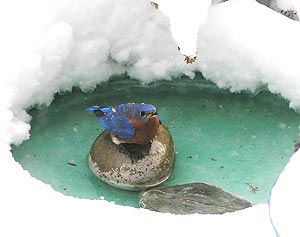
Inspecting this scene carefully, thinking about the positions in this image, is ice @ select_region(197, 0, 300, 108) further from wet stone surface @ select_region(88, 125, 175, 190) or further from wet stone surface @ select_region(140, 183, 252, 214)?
wet stone surface @ select_region(140, 183, 252, 214)

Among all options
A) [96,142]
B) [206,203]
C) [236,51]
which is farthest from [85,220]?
[236,51]

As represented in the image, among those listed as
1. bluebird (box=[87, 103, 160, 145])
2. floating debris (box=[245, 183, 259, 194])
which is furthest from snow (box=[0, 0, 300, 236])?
floating debris (box=[245, 183, 259, 194])

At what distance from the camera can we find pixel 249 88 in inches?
143

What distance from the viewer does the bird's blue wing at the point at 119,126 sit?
3.11m

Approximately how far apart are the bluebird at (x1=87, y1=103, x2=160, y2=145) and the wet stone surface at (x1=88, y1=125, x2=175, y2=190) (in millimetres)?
57

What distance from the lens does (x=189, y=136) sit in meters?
3.47

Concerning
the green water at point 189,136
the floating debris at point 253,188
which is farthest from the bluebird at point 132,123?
the floating debris at point 253,188

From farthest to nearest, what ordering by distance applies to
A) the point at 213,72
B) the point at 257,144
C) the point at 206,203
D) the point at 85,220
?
the point at 213,72
the point at 257,144
the point at 206,203
the point at 85,220

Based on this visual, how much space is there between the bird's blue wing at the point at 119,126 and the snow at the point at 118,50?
1.20 ft

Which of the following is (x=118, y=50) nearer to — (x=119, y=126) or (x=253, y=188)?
(x=119, y=126)

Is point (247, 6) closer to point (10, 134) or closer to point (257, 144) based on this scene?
point (257, 144)

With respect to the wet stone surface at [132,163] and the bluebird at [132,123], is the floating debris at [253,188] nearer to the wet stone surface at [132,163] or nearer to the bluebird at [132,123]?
the wet stone surface at [132,163]

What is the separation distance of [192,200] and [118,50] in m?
1.04

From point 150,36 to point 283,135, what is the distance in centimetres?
85
